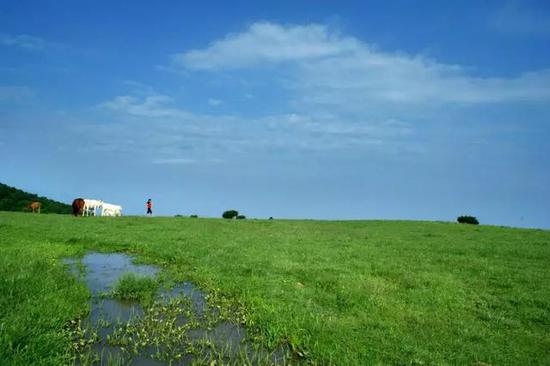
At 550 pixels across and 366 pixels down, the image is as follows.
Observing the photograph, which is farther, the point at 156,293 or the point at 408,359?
the point at 156,293

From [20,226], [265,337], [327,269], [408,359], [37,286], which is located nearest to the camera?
[408,359]

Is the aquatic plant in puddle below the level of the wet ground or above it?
above

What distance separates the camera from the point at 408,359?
33.8ft

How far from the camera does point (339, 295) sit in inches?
589

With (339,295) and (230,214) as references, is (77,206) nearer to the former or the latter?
(230,214)

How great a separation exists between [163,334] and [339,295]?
20.4ft

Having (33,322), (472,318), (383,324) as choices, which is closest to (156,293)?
(33,322)

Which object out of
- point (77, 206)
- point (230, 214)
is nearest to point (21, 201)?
point (77, 206)

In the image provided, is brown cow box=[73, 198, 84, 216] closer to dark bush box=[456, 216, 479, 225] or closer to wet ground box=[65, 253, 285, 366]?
wet ground box=[65, 253, 285, 366]

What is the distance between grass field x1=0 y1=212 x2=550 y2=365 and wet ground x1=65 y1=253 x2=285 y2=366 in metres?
0.49

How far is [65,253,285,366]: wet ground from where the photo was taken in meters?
9.89

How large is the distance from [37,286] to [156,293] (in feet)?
11.5

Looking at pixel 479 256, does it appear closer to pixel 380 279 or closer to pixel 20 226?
pixel 380 279

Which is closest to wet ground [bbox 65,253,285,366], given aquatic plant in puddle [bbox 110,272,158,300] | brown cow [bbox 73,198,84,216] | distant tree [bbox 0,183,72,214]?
aquatic plant in puddle [bbox 110,272,158,300]
